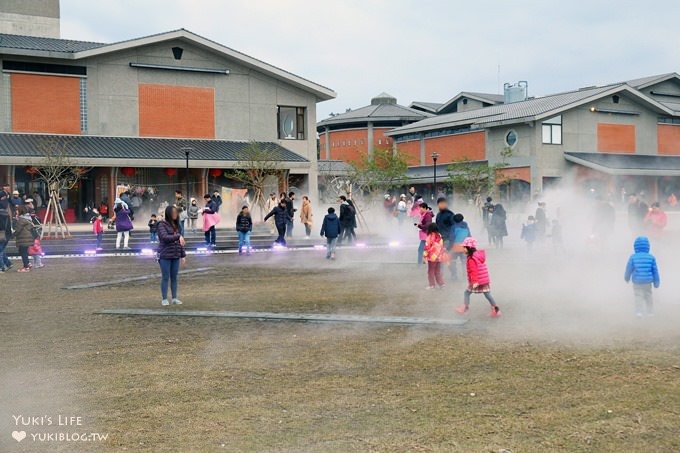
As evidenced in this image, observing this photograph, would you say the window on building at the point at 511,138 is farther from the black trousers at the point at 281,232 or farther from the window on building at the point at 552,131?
the black trousers at the point at 281,232

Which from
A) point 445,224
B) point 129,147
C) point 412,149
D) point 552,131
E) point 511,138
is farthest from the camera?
point 412,149

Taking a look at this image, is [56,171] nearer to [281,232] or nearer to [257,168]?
[257,168]

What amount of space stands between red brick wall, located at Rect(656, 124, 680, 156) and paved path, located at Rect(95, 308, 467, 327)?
46664 mm

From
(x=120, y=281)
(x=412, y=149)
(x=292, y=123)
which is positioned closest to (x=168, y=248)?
(x=120, y=281)

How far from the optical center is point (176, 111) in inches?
1522

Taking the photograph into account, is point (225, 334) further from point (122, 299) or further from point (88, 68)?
point (88, 68)

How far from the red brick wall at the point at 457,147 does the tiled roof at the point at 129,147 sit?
1499cm

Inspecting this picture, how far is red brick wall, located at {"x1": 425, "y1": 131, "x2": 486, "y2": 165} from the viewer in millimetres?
49750

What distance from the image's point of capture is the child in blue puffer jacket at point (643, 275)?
10695 mm

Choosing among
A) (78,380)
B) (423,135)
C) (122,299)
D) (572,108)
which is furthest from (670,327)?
(423,135)

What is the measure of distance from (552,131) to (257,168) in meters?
21.2

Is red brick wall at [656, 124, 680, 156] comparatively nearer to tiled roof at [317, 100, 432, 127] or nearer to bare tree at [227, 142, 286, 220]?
tiled roof at [317, 100, 432, 127]

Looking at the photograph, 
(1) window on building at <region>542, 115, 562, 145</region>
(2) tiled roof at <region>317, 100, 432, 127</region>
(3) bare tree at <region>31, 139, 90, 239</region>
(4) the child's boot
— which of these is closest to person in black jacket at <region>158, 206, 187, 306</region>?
(4) the child's boot

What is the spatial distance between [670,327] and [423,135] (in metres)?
46.3
